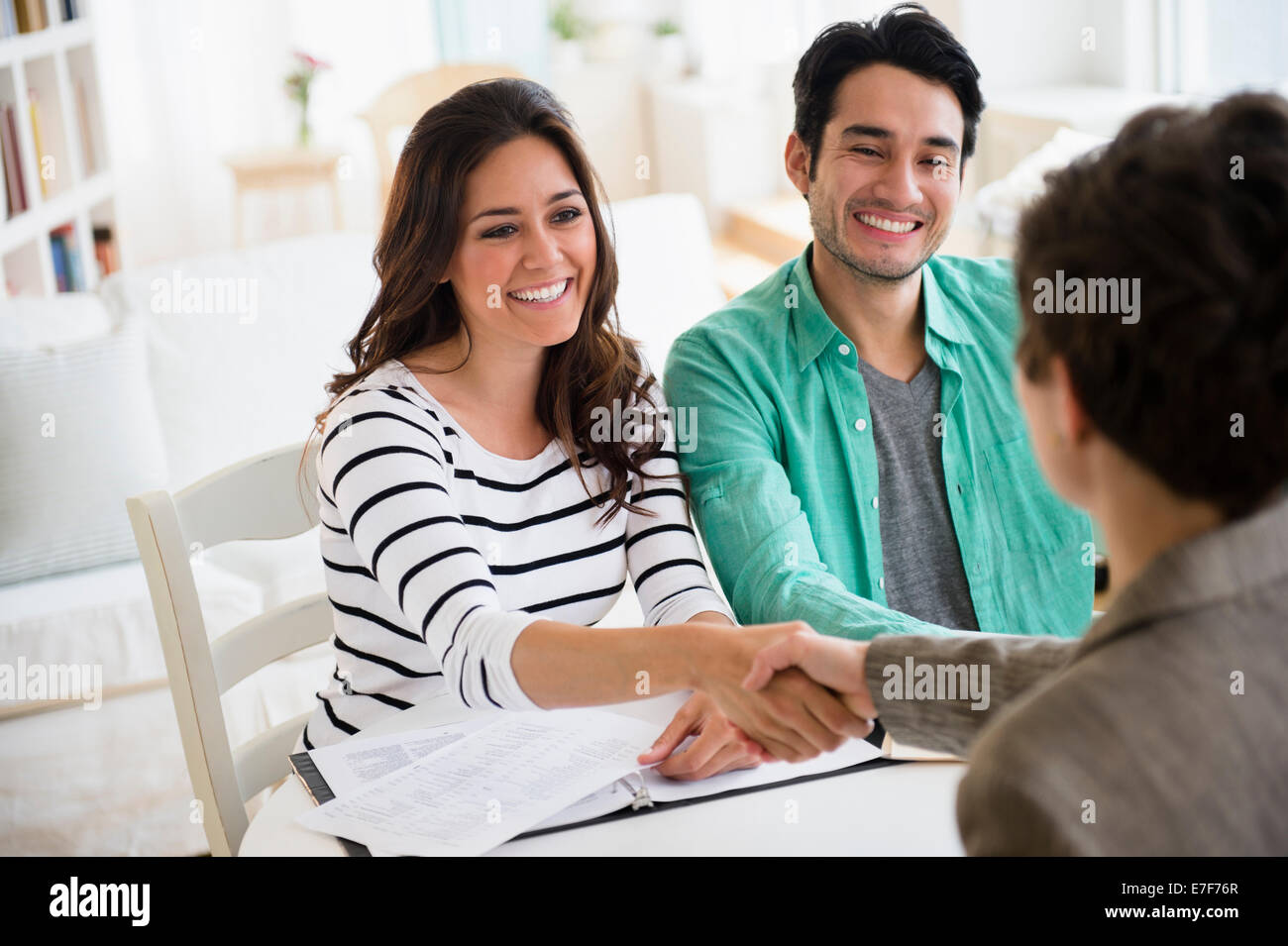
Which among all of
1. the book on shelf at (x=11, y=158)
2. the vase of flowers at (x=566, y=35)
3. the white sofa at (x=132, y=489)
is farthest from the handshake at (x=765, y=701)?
the vase of flowers at (x=566, y=35)

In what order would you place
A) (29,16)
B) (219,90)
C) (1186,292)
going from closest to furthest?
1. (1186,292)
2. (29,16)
3. (219,90)

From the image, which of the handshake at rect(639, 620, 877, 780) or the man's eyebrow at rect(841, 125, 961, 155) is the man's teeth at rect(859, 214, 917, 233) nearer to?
the man's eyebrow at rect(841, 125, 961, 155)

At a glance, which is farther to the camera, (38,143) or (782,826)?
(38,143)

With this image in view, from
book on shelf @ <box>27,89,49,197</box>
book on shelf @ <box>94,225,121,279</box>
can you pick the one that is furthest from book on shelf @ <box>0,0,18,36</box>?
book on shelf @ <box>94,225,121,279</box>

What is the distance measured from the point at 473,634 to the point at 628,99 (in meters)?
6.10

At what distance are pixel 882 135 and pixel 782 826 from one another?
37.7 inches

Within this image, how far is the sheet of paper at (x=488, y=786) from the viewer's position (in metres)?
1.00

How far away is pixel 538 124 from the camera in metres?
1.49

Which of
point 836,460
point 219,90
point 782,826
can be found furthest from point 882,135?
point 219,90

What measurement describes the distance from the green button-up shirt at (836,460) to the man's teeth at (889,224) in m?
0.10

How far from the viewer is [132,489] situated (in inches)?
97.0

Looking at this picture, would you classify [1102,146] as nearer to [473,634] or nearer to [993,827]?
[993,827]

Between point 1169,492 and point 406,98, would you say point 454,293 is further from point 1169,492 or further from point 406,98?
point 406,98

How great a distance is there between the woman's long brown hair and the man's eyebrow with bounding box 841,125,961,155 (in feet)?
1.13
